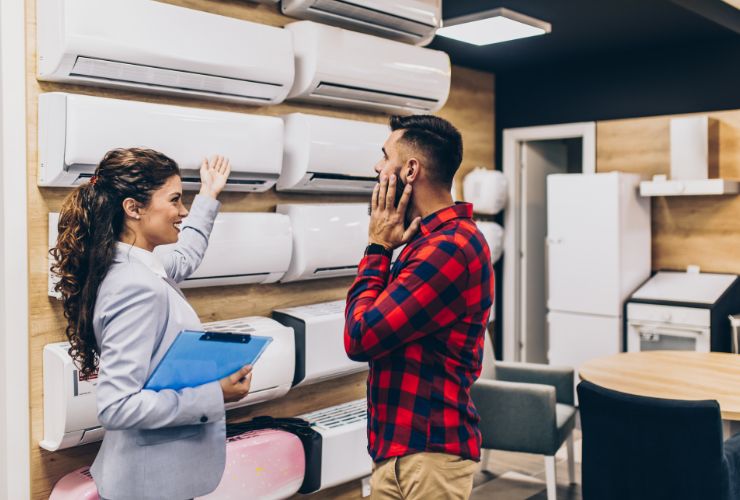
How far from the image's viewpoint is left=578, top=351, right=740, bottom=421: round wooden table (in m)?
2.71

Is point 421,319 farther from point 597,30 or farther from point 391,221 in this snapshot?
point 597,30

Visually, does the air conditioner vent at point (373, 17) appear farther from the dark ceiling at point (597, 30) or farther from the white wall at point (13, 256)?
the white wall at point (13, 256)

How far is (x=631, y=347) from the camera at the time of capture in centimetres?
474

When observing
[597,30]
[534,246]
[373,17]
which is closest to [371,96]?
[373,17]

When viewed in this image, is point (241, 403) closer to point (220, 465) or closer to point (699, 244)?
point (220, 465)

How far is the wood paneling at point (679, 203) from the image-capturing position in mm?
4809

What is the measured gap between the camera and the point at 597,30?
14.9 feet

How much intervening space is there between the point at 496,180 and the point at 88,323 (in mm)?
4212

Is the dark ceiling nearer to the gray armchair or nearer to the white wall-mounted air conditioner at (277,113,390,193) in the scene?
the white wall-mounted air conditioner at (277,113,390,193)

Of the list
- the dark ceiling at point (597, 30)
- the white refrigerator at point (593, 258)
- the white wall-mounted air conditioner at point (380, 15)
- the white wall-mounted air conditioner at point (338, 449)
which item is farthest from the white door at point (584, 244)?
the white wall-mounted air conditioner at point (338, 449)

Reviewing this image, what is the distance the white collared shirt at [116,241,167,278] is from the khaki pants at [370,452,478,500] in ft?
2.34

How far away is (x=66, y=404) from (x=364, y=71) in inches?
66.1

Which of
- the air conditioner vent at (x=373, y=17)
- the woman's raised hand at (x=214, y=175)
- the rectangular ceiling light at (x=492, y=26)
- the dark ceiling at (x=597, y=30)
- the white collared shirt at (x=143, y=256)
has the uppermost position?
the dark ceiling at (x=597, y=30)

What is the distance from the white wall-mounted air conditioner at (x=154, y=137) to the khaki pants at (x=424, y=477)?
4.05 feet
